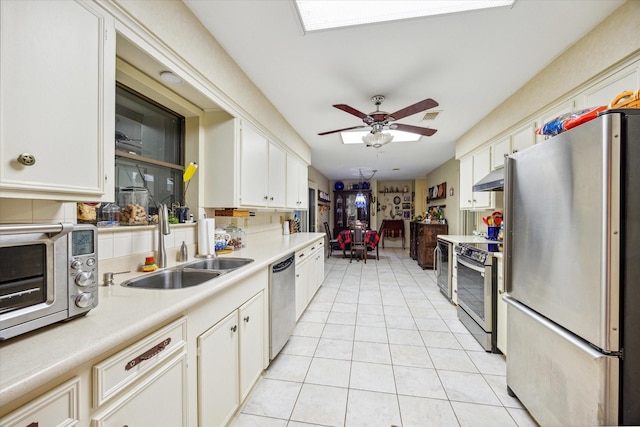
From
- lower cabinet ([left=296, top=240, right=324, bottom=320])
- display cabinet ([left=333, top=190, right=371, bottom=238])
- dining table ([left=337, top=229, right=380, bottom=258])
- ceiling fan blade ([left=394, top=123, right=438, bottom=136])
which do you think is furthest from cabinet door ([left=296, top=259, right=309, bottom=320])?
display cabinet ([left=333, top=190, right=371, bottom=238])

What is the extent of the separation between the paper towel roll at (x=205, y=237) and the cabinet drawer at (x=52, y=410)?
1.37 m

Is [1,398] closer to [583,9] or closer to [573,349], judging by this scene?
[573,349]

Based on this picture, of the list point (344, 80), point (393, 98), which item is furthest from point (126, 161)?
point (393, 98)

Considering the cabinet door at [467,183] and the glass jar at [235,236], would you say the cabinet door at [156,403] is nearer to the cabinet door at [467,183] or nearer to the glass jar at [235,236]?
the glass jar at [235,236]

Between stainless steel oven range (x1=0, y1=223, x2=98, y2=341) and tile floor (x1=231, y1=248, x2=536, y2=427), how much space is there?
1237 mm

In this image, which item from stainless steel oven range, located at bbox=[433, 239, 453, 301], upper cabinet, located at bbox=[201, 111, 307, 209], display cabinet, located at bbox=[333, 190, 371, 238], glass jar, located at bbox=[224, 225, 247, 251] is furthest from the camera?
display cabinet, located at bbox=[333, 190, 371, 238]

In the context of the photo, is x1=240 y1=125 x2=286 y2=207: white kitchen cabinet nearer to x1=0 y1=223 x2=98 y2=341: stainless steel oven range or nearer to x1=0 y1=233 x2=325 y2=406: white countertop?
x1=0 y1=233 x2=325 y2=406: white countertop

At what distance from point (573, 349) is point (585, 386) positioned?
143 millimetres

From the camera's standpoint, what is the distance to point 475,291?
8.57 feet

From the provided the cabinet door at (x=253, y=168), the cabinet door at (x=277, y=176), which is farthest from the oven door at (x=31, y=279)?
the cabinet door at (x=277, y=176)

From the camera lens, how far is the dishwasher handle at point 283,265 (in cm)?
208

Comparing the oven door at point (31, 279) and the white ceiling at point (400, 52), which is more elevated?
the white ceiling at point (400, 52)

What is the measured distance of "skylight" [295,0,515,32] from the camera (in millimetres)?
1553

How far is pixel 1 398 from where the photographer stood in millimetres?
521
